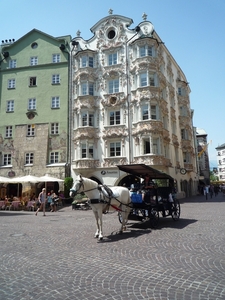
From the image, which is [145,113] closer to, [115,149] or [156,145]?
[156,145]

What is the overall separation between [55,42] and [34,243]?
3327 cm

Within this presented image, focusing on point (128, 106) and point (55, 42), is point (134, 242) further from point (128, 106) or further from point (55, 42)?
point (55, 42)

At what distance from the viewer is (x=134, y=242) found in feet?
27.7

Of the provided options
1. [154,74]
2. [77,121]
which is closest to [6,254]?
[77,121]

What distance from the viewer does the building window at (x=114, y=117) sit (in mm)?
30516

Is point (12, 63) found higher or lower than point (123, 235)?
higher

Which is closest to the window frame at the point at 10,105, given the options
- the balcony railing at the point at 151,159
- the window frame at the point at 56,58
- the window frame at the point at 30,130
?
the window frame at the point at 30,130

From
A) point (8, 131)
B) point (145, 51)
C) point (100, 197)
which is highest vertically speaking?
point (145, 51)

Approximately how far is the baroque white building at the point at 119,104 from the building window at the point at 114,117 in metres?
0.12

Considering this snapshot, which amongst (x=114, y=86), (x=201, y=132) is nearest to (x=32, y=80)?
(x=114, y=86)

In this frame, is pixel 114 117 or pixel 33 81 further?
pixel 33 81

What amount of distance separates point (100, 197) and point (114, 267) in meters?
3.78

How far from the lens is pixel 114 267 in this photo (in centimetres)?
593

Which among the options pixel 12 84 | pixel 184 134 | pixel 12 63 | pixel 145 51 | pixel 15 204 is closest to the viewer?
pixel 15 204
